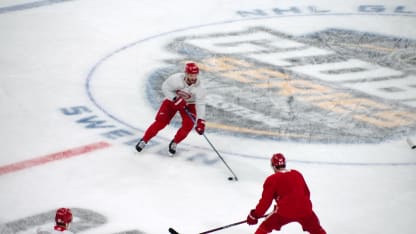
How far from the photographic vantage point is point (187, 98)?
768cm

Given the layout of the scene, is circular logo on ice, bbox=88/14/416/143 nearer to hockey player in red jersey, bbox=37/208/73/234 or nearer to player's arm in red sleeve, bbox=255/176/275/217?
player's arm in red sleeve, bbox=255/176/275/217

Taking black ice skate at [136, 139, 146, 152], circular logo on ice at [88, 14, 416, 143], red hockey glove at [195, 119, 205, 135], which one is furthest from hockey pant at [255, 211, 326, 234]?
circular logo on ice at [88, 14, 416, 143]

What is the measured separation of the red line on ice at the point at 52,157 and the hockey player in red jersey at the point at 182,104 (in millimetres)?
403

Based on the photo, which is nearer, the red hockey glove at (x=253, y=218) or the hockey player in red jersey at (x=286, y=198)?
the hockey player in red jersey at (x=286, y=198)

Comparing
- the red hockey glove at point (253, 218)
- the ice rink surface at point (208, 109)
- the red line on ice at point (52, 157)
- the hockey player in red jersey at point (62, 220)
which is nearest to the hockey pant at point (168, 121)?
the ice rink surface at point (208, 109)

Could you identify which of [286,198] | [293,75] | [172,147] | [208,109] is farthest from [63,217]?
[293,75]

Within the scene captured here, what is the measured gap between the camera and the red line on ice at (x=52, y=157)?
7.44m

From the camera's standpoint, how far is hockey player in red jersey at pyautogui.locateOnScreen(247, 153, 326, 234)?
5734 mm

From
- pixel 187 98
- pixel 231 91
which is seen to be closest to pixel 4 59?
pixel 231 91

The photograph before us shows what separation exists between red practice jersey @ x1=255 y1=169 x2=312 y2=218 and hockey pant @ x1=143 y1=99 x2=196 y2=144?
6.73 feet

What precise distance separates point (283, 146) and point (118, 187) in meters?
1.66

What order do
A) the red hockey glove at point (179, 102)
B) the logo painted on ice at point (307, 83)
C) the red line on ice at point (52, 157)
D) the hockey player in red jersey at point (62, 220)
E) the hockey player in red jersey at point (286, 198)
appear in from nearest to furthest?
the hockey player in red jersey at point (62, 220) → the hockey player in red jersey at point (286, 198) → the red line on ice at point (52, 157) → the red hockey glove at point (179, 102) → the logo painted on ice at point (307, 83)

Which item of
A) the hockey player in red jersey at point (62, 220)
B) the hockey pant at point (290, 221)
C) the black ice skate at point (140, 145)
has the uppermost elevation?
the hockey player in red jersey at point (62, 220)

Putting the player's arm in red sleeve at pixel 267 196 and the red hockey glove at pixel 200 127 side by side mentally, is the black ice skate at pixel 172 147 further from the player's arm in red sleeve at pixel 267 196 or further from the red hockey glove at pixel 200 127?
the player's arm in red sleeve at pixel 267 196
